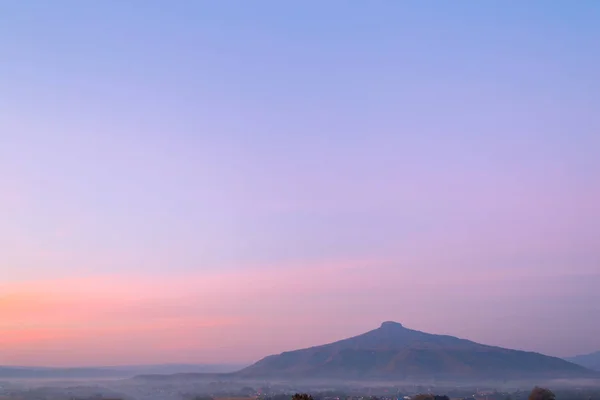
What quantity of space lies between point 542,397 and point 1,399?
5336cm

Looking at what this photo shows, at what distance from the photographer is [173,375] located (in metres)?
166

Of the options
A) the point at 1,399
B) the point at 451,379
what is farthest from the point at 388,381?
the point at 1,399

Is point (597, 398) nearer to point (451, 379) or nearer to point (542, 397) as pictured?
point (542, 397)

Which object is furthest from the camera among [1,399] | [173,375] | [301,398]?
[173,375]

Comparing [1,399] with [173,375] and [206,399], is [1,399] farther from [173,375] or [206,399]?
[173,375]

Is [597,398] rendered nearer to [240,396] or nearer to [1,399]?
[240,396]

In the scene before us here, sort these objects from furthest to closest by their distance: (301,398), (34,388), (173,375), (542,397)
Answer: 1. (173,375)
2. (34,388)
3. (542,397)
4. (301,398)

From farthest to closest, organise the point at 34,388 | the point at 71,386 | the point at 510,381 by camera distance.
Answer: the point at 510,381 → the point at 71,386 → the point at 34,388

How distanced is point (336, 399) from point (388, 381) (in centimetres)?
8492

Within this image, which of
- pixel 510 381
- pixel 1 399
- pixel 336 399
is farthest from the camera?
pixel 510 381

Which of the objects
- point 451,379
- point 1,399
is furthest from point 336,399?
point 451,379

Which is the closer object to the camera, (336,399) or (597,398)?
(597,398)

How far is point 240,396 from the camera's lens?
124 meters

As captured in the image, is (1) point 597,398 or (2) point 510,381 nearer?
(1) point 597,398
